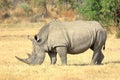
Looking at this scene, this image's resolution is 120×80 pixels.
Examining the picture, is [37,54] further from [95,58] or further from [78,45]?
[95,58]

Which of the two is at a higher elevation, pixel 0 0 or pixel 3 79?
pixel 3 79

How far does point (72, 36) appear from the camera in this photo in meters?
16.1

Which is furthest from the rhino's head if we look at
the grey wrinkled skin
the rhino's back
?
the rhino's back

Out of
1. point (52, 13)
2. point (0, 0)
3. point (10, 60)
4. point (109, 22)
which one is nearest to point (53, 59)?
point (10, 60)

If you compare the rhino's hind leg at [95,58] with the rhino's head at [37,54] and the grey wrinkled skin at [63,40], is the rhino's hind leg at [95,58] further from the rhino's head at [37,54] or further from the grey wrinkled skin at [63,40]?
the rhino's head at [37,54]

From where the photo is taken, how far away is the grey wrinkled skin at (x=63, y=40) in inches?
625

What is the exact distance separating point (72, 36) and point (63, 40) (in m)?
0.41

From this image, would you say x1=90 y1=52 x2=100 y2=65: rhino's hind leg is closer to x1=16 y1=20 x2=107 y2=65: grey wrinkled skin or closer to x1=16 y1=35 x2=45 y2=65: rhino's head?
x1=16 y1=20 x2=107 y2=65: grey wrinkled skin

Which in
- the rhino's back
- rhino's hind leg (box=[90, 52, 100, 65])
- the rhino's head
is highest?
the rhino's back

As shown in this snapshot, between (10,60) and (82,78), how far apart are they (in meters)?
6.83

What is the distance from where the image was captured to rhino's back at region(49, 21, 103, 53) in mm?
15891

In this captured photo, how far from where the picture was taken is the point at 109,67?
49.7ft

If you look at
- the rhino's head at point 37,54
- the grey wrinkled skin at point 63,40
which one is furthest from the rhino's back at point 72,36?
the rhino's head at point 37,54

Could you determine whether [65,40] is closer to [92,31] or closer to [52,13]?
[92,31]
